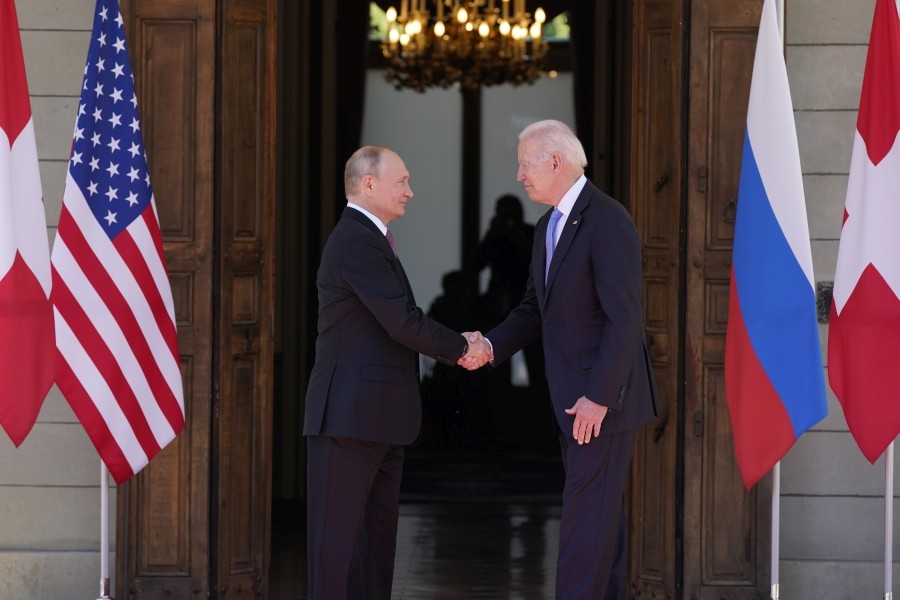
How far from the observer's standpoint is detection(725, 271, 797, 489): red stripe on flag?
4.90 m

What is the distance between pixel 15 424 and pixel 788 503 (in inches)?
118

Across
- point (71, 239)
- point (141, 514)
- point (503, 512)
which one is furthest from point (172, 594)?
point (503, 512)

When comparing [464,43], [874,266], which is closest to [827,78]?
[874,266]

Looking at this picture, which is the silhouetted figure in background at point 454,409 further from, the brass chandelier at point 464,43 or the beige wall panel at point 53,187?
the beige wall panel at point 53,187

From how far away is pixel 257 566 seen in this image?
5566mm

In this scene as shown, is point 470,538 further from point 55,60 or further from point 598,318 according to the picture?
point 55,60

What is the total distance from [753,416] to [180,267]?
88.6 inches

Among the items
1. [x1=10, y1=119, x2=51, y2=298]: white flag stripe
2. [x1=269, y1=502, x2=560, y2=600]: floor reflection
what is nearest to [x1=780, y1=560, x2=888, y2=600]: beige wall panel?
[x1=269, y1=502, x2=560, y2=600]: floor reflection

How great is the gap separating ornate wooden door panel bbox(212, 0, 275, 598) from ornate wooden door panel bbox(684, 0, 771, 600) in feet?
5.50

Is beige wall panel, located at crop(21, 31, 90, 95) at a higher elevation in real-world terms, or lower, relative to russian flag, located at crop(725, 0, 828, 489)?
higher

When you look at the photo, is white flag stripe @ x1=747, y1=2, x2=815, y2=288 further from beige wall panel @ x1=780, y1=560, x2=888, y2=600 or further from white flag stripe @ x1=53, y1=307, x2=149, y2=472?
white flag stripe @ x1=53, y1=307, x2=149, y2=472

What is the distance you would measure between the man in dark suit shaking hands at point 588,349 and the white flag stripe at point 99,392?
1577mm

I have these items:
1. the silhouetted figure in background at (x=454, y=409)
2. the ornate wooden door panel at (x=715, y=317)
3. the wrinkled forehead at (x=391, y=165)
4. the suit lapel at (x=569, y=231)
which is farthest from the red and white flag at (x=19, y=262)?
the silhouetted figure in background at (x=454, y=409)

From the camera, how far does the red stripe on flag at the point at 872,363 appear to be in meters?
4.84
